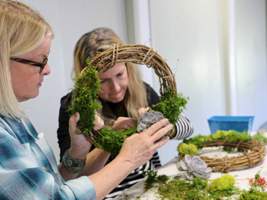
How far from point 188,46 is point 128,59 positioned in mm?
1937

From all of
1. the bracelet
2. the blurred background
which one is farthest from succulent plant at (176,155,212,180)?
the blurred background

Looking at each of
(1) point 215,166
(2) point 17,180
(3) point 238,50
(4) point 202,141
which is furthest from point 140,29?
(3) point 238,50

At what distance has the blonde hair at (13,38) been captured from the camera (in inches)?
25.9

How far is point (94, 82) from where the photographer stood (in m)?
0.86

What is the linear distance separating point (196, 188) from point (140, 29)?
1.39 meters

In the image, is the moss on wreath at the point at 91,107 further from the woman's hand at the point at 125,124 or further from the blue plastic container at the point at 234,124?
the blue plastic container at the point at 234,124

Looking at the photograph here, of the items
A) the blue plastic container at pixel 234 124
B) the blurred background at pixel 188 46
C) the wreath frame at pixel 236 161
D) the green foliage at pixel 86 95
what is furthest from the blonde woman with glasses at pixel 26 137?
the blue plastic container at pixel 234 124

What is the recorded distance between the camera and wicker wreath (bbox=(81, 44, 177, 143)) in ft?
3.01

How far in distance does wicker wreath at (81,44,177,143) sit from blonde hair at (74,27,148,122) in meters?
0.22

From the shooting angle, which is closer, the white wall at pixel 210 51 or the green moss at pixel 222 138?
the green moss at pixel 222 138

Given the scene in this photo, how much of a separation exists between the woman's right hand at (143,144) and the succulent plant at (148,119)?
29 millimetres

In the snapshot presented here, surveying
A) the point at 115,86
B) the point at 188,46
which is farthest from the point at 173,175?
the point at 188,46

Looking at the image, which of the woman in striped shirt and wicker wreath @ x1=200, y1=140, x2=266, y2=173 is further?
the woman in striped shirt

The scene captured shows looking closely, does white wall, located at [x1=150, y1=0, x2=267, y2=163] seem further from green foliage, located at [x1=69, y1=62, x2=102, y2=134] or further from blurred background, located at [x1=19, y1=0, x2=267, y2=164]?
green foliage, located at [x1=69, y1=62, x2=102, y2=134]
